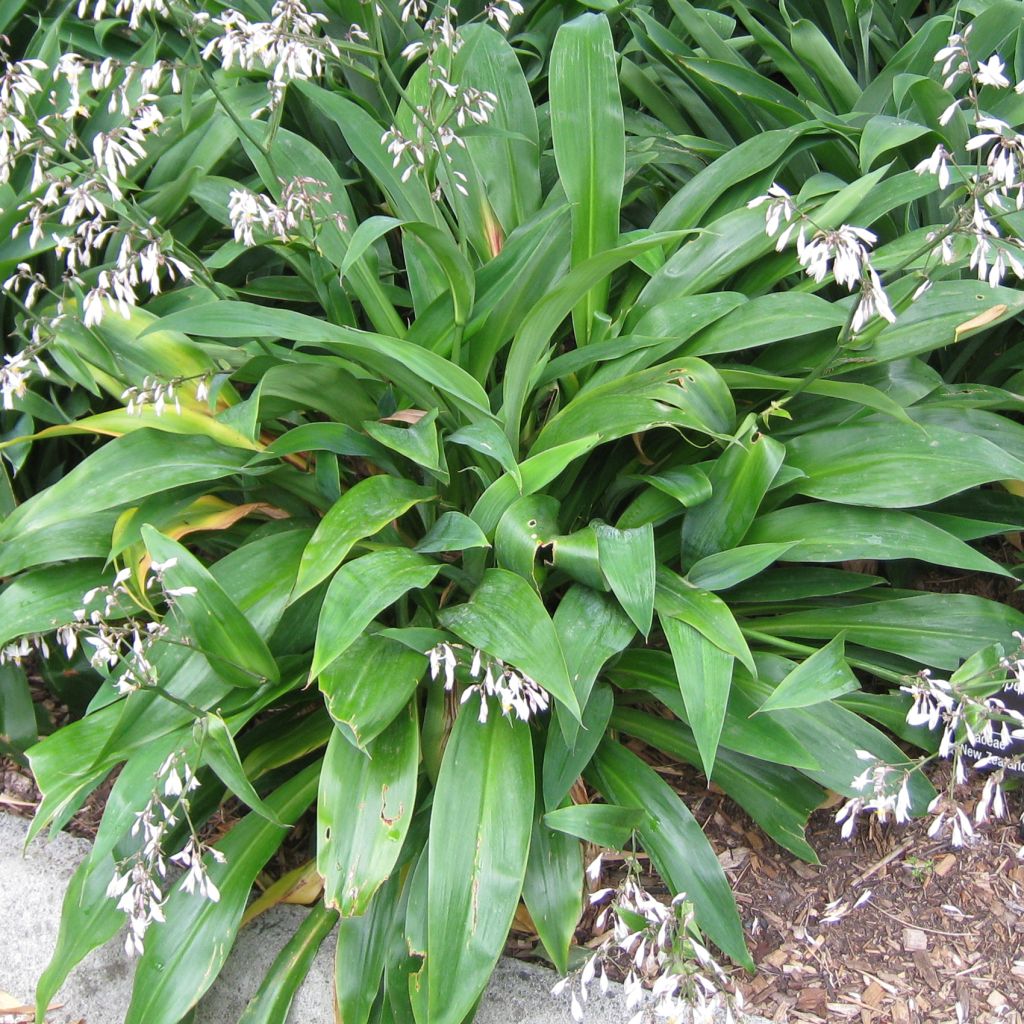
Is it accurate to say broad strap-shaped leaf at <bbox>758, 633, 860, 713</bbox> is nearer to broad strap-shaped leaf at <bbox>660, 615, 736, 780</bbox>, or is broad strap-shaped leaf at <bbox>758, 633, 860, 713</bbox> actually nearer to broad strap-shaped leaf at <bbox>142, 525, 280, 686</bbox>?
broad strap-shaped leaf at <bbox>660, 615, 736, 780</bbox>

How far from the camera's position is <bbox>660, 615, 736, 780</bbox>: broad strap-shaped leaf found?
5.24ft

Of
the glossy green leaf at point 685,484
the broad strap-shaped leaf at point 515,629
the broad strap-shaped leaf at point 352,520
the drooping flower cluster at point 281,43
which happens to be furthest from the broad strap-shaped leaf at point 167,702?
the drooping flower cluster at point 281,43

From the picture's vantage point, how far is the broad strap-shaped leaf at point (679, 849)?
1.73 metres

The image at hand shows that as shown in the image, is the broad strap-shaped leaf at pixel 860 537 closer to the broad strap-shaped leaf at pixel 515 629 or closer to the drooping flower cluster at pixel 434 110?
the broad strap-shaped leaf at pixel 515 629

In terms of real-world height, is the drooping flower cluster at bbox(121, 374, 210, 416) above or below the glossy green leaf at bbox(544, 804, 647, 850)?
above

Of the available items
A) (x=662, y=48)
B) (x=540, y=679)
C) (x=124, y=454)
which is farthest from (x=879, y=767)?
(x=662, y=48)

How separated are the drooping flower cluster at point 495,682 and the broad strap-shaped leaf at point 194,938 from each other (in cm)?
52

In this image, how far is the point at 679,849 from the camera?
1.79 meters

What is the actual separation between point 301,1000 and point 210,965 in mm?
217

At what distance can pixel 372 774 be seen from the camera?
1.72 metres

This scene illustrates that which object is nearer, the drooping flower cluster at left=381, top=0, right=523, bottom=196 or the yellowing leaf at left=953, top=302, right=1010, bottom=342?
the drooping flower cluster at left=381, top=0, right=523, bottom=196

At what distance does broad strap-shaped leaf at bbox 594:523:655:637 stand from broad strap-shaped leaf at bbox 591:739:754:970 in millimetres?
377

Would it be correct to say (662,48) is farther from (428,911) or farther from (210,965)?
(210,965)

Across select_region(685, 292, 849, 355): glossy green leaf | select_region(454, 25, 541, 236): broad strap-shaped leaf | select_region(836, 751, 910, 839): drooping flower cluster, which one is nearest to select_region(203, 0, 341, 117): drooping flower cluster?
select_region(454, 25, 541, 236): broad strap-shaped leaf
